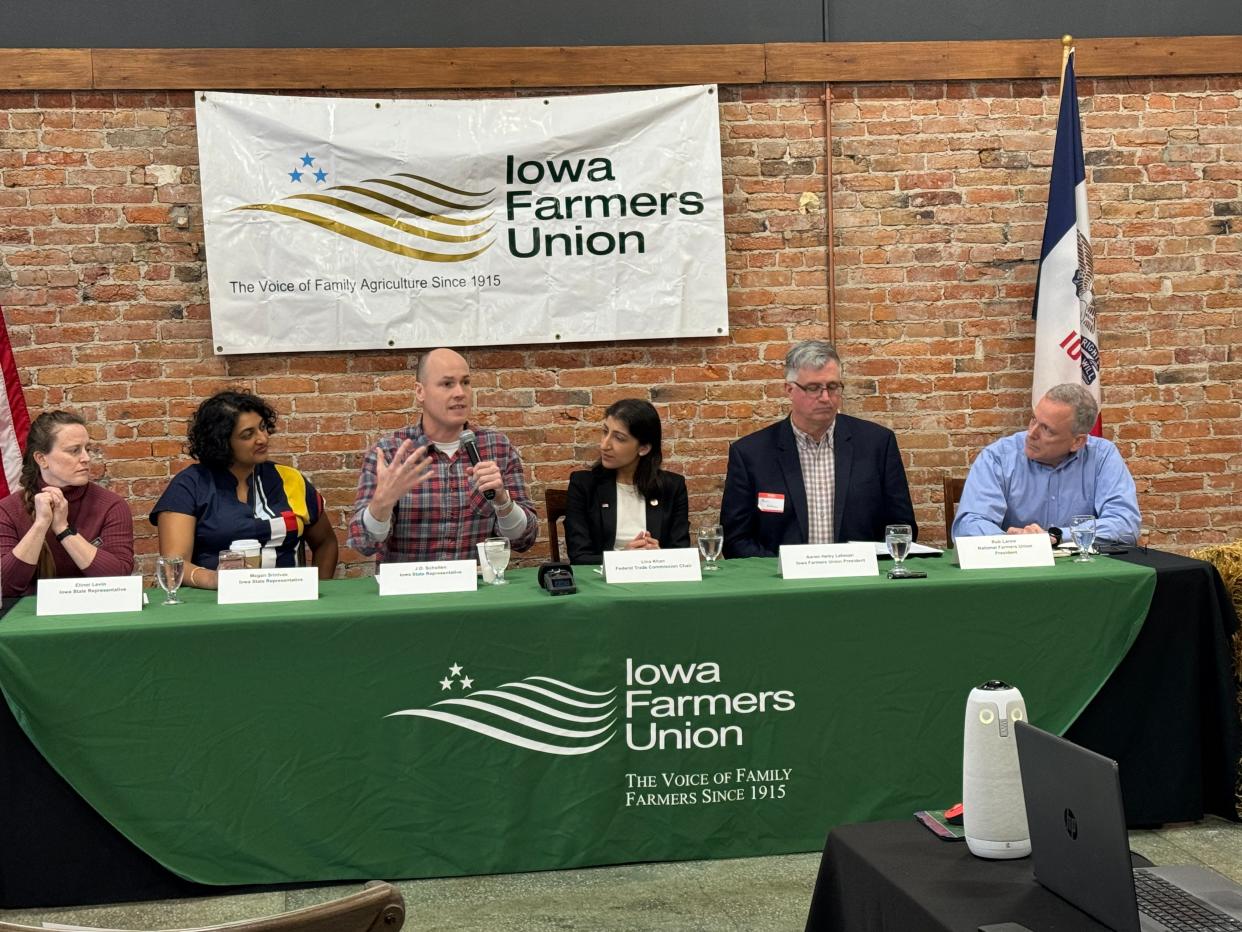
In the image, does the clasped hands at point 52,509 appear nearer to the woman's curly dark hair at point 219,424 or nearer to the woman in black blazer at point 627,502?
the woman's curly dark hair at point 219,424

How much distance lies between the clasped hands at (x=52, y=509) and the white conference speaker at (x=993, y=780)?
2.59 metres

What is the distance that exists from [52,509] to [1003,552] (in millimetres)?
2523

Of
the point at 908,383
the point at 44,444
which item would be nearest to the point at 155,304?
the point at 44,444

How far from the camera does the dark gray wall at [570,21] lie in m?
4.73

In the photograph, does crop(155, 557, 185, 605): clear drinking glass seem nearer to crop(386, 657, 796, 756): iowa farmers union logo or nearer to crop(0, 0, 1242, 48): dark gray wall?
crop(386, 657, 796, 756): iowa farmers union logo

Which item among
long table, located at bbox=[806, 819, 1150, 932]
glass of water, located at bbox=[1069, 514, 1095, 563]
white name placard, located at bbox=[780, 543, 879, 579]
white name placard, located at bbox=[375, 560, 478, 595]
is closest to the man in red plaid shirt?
white name placard, located at bbox=[375, 560, 478, 595]

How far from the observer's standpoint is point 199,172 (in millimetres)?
4727

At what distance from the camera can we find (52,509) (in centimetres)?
359

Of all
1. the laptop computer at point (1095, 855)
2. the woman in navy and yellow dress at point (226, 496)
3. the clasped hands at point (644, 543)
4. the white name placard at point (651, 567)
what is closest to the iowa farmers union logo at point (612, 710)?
the white name placard at point (651, 567)

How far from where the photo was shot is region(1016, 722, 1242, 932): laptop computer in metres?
1.46

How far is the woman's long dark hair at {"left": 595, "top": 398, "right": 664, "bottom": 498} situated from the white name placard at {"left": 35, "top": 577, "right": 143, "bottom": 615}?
1.57 metres

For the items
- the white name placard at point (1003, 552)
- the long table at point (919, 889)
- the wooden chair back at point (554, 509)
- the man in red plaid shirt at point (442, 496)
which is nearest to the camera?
the long table at point (919, 889)

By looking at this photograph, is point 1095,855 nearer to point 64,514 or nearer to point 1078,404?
point 1078,404

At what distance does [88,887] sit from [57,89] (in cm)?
285
